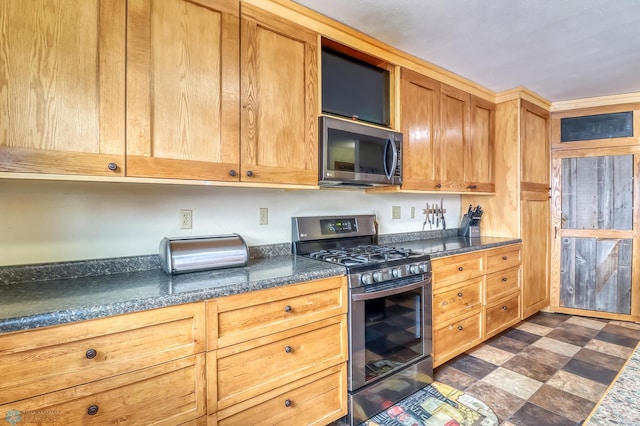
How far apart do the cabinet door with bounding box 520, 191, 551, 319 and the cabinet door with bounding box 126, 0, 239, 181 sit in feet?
9.38

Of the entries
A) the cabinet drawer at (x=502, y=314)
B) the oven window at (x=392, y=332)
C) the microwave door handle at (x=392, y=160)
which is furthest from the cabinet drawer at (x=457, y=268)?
the microwave door handle at (x=392, y=160)

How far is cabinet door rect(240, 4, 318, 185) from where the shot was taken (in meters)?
1.59

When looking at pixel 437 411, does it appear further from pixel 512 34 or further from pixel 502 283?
pixel 512 34

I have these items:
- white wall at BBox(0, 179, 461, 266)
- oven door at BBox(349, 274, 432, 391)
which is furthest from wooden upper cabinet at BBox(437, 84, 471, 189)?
white wall at BBox(0, 179, 461, 266)

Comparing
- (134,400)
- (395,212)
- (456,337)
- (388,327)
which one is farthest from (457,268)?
(134,400)

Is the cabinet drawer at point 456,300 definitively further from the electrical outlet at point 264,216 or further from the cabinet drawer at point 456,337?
the electrical outlet at point 264,216

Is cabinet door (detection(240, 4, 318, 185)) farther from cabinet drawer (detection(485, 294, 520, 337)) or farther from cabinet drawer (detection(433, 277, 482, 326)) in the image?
cabinet drawer (detection(485, 294, 520, 337))

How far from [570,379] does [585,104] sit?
2.76m

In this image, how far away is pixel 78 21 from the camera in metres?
1.19

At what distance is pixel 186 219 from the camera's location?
1.75 meters

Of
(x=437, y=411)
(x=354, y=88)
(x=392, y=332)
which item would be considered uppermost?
(x=354, y=88)

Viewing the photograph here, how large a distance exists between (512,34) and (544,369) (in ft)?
7.67

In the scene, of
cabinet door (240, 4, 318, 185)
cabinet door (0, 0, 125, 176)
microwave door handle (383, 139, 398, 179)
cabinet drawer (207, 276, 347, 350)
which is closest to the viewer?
cabinet door (0, 0, 125, 176)

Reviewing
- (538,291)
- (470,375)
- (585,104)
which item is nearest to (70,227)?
(470,375)
